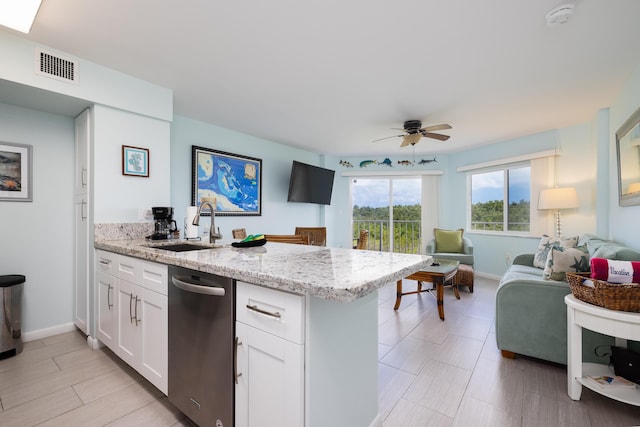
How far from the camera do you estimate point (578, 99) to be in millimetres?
2984

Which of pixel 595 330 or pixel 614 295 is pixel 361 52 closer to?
pixel 614 295

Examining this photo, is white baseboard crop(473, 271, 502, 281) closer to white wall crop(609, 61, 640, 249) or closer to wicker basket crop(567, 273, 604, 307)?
white wall crop(609, 61, 640, 249)

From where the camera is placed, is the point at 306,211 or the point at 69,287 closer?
the point at 69,287

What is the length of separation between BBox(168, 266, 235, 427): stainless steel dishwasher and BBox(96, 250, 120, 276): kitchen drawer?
2.87ft

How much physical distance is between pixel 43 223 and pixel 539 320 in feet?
13.7

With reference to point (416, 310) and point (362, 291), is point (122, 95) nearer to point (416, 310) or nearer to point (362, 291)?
point (362, 291)

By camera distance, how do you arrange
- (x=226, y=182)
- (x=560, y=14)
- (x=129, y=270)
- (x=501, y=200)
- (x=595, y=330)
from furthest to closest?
(x=501, y=200), (x=226, y=182), (x=129, y=270), (x=560, y=14), (x=595, y=330)

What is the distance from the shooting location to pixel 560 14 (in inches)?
64.9

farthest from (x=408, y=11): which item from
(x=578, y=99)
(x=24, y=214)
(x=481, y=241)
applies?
(x=481, y=241)

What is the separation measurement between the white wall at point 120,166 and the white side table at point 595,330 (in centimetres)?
324

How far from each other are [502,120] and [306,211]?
3.45m

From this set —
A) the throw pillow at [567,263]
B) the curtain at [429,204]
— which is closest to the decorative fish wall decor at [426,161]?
the curtain at [429,204]

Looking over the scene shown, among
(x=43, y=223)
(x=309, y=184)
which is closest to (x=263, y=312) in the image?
(x=43, y=223)

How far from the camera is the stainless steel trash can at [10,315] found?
2143mm
